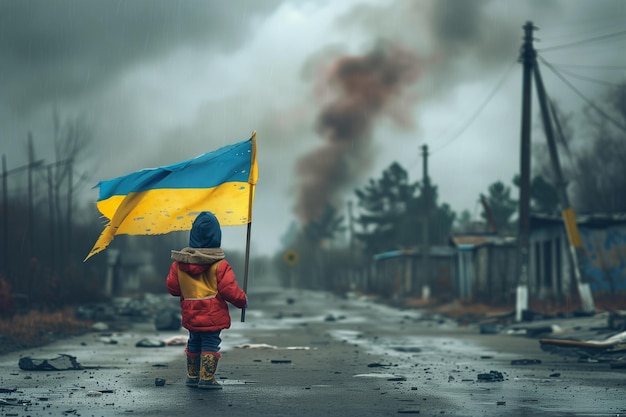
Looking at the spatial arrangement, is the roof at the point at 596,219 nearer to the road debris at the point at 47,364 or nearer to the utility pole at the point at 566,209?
the utility pole at the point at 566,209

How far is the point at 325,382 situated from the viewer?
10.4 m

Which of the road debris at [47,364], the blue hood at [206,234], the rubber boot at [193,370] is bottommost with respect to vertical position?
the road debris at [47,364]

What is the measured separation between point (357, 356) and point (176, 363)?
3.06 meters

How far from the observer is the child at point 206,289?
8906mm

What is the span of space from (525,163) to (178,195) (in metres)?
19.6

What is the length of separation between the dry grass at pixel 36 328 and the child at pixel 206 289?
304 inches

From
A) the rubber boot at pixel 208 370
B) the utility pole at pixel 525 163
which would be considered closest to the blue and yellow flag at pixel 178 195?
the rubber boot at pixel 208 370

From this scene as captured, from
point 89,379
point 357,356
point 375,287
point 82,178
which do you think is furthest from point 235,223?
point 375,287

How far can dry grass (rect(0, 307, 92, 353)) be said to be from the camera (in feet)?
59.4

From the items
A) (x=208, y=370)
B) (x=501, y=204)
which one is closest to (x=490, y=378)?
(x=208, y=370)

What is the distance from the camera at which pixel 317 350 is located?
53.8 feet

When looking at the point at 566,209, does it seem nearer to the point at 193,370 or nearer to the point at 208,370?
the point at 193,370

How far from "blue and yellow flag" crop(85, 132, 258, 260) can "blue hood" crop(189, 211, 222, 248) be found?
0.93 m

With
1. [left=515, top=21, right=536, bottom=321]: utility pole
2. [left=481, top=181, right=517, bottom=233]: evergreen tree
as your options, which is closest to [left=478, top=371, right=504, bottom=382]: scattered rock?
[left=515, top=21, right=536, bottom=321]: utility pole
